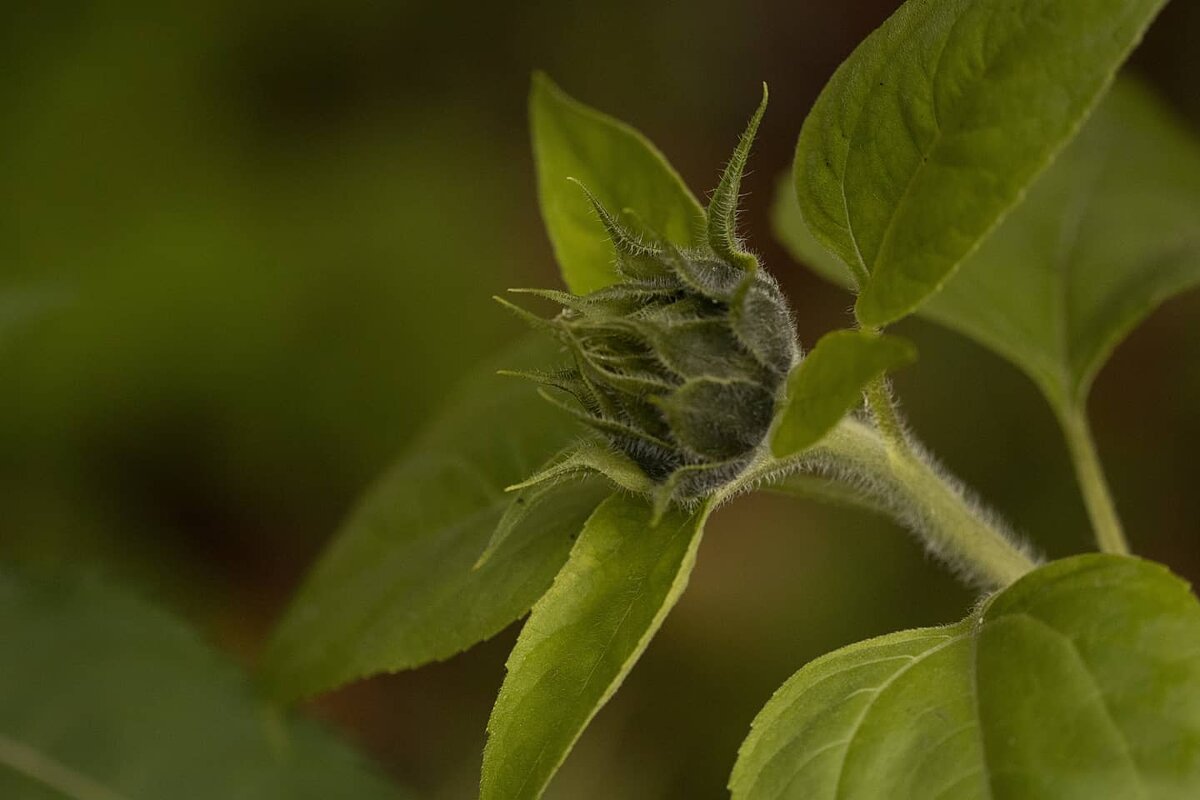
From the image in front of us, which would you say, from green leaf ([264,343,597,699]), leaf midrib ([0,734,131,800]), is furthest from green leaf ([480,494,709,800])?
leaf midrib ([0,734,131,800])

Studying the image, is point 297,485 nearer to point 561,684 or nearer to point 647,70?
point 647,70

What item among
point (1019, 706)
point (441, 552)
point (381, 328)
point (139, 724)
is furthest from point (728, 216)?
point (381, 328)

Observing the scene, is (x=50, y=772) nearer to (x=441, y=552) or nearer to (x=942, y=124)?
(x=441, y=552)

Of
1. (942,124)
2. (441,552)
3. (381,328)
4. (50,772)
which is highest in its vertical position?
(942,124)

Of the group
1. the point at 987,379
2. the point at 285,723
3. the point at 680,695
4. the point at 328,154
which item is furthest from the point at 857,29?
the point at 285,723

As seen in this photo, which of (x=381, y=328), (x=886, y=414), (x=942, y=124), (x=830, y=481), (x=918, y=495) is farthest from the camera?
(x=381, y=328)

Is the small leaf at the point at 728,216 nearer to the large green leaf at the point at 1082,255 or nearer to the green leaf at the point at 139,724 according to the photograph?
the large green leaf at the point at 1082,255
